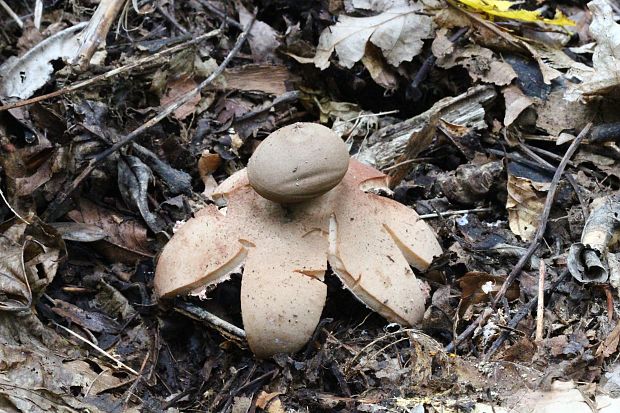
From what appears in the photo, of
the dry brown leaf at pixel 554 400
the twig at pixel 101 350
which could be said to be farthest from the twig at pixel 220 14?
the dry brown leaf at pixel 554 400

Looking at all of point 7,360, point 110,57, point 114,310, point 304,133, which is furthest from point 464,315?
point 110,57

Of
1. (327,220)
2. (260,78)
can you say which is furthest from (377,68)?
(327,220)

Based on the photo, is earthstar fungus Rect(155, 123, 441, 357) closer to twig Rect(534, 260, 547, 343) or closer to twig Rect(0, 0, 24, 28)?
twig Rect(534, 260, 547, 343)

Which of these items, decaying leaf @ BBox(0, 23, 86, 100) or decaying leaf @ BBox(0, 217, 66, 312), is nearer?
decaying leaf @ BBox(0, 217, 66, 312)

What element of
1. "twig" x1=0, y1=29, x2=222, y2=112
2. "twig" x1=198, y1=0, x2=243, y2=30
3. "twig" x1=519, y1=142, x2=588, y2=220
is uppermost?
"twig" x1=0, y1=29, x2=222, y2=112

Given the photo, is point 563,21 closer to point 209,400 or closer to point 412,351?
point 412,351

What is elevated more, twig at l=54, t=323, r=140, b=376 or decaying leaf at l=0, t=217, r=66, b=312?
decaying leaf at l=0, t=217, r=66, b=312

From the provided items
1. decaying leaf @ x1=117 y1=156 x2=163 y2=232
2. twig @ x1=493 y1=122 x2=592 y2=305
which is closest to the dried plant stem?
twig @ x1=493 y1=122 x2=592 y2=305

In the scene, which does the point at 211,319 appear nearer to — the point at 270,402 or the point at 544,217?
the point at 270,402
